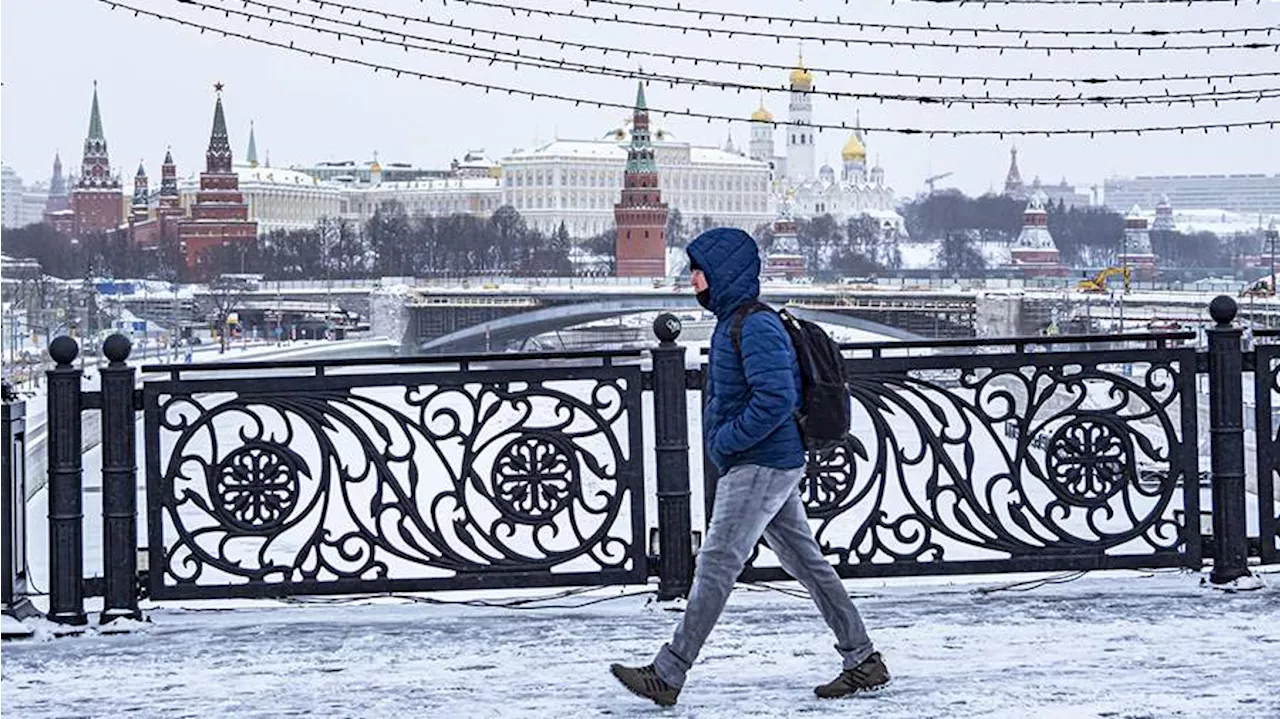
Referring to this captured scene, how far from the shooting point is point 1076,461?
527 centimetres

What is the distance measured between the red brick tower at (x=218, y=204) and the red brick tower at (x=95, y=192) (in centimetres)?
1297

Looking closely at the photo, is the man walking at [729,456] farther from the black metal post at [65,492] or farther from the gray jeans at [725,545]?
the black metal post at [65,492]

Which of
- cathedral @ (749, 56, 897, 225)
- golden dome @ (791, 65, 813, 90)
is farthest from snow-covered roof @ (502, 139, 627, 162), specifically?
golden dome @ (791, 65, 813, 90)

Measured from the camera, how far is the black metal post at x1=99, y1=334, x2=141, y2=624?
194 inches

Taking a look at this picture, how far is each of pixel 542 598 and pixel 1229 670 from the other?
72.8 inches

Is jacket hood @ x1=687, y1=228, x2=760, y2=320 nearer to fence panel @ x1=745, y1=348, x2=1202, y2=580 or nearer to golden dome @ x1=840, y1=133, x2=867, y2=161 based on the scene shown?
fence panel @ x1=745, y1=348, x2=1202, y2=580

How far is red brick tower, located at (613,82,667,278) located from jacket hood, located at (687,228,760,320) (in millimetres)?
92667

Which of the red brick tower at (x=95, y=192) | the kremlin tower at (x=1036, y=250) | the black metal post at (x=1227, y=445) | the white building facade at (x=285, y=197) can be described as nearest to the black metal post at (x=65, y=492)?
the black metal post at (x=1227, y=445)

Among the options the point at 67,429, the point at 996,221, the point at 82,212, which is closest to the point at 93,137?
the point at 82,212

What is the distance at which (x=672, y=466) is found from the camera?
16.7 ft

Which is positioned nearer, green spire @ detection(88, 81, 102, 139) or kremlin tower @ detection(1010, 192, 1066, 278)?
kremlin tower @ detection(1010, 192, 1066, 278)

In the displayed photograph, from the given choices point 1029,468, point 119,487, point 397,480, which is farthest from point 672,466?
point 119,487

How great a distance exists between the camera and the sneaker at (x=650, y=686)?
3.92 metres

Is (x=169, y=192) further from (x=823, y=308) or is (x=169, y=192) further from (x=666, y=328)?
(x=666, y=328)
